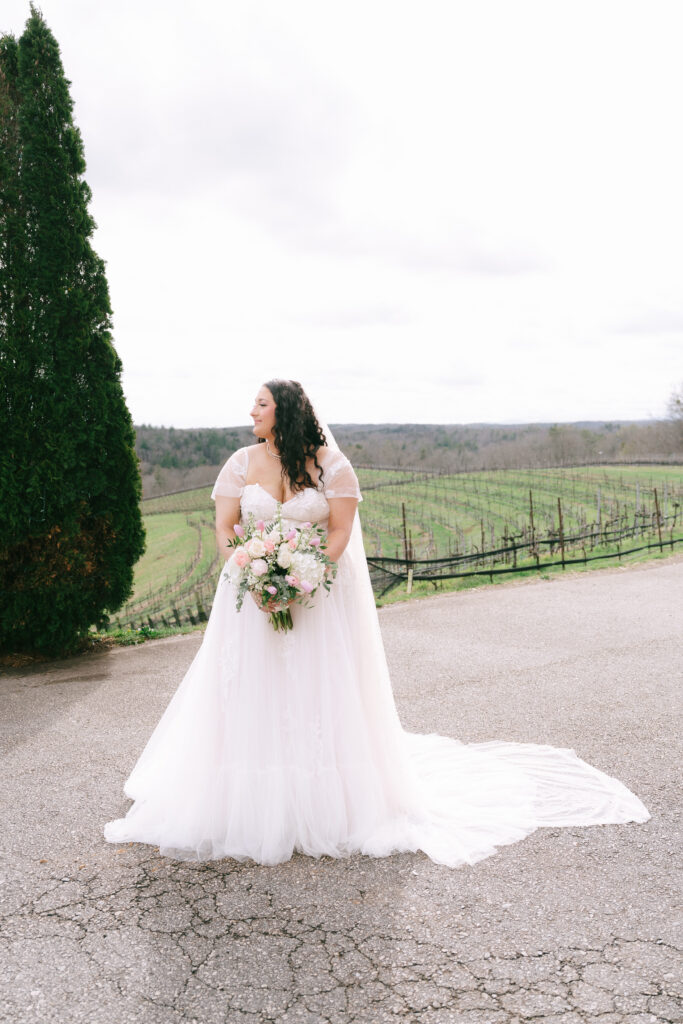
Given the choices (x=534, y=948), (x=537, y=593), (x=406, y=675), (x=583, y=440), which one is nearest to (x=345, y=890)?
(x=534, y=948)

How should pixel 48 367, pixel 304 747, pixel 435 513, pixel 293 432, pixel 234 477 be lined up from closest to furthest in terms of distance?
pixel 304 747 → pixel 293 432 → pixel 234 477 → pixel 48 367 → pixel 435 513

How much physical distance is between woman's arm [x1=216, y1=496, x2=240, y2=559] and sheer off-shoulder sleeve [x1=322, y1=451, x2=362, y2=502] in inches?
23.7

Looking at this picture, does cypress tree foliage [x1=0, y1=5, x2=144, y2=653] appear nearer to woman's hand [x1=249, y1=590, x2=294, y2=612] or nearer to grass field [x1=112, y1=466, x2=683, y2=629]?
woman's hand [x1=249, y1=590, x2=294, y2=612]

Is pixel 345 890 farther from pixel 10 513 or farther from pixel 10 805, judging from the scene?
pixel 10 513

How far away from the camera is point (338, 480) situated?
4461 millimetres

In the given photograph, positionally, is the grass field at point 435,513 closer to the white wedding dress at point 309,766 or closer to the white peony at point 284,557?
the white wedding dress at point 309,766

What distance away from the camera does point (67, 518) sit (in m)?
7.70

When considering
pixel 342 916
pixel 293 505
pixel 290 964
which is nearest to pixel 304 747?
pixel 342 916

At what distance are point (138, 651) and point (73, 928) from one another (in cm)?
535

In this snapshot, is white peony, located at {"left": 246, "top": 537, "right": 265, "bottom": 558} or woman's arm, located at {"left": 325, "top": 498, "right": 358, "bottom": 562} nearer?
white peony, located at {"left": 246, "top": 537, "right": 265, "bottom": 558}

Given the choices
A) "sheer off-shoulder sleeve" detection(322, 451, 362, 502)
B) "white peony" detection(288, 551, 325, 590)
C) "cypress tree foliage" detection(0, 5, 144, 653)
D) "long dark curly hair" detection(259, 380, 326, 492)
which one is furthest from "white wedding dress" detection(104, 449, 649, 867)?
"cypress tree foliage" detection(0, 5, 144, 653)

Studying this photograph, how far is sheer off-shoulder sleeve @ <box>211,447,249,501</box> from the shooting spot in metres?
4.57

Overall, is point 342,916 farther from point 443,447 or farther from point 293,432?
point 443,447

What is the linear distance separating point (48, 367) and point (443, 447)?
83.2 metres
